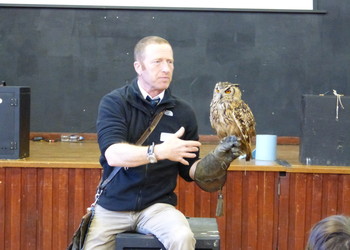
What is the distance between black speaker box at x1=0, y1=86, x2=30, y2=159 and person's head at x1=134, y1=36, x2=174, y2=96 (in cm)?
167

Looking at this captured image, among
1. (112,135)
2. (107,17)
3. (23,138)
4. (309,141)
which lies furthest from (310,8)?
(112,135)

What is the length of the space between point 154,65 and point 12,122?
5.99 feet

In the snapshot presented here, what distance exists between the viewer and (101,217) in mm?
2980

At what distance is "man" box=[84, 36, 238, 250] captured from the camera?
9.35 feet

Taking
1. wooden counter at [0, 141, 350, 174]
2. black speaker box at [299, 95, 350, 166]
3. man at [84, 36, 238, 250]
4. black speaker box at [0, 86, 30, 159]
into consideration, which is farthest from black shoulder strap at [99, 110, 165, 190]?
black speaker box at [299, 95, 350, 166]

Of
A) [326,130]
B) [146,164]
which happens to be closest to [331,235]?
[146,164]

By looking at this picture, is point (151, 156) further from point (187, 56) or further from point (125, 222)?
point (187, 56)

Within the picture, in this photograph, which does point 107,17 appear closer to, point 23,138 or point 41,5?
point 41,5

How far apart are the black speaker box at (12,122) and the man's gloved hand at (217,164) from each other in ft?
6.04

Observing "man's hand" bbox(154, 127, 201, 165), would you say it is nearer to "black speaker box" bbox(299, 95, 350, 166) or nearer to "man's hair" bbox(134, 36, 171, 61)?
"man's hair" bbox(134, 36, 171, 61)

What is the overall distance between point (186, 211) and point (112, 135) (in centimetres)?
168

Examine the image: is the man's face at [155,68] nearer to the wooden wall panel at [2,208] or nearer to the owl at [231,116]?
the owl at [231,116]

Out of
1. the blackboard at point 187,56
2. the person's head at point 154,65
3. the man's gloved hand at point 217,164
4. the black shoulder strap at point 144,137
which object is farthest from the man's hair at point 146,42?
the blackboard at point 187,56

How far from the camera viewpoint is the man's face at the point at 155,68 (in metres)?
3.01
